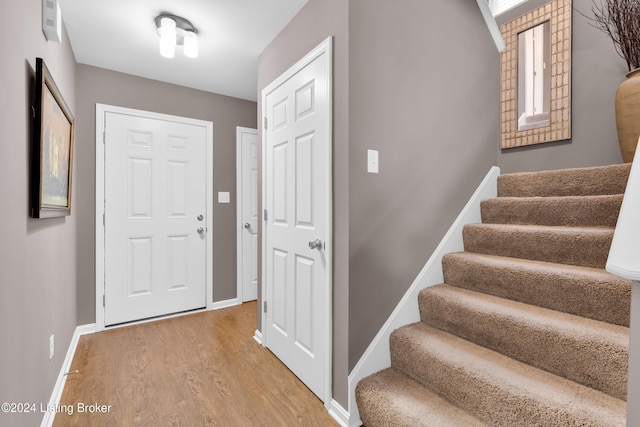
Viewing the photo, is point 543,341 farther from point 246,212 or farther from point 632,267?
point 246,212

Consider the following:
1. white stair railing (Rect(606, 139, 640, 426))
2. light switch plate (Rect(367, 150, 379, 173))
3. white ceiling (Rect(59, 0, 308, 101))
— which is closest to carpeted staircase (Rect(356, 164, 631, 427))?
white stair railing (Rect(606, 139, 640, 426))

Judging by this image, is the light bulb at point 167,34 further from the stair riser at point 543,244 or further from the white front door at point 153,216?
the stair riser at point 543,244

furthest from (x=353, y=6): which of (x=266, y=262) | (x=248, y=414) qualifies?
(x=248, y=414)

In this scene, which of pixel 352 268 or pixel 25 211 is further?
pixel 352 268

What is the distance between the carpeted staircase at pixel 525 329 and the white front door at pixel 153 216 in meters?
2.34

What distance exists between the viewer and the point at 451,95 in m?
2.10

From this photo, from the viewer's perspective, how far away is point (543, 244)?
1.70m

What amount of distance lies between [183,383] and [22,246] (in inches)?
48.0

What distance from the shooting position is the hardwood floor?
1.63 metres

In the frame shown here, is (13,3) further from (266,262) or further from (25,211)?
(266,262)

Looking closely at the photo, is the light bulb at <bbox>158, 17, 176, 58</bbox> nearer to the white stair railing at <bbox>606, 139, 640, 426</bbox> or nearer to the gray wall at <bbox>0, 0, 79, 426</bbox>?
the gray wall at <bbox>0, 0, 79, 426</bbox>

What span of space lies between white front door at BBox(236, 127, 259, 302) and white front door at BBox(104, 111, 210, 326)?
0.40m

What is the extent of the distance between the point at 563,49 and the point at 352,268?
239 centimetres

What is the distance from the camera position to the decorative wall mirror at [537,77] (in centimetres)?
232
